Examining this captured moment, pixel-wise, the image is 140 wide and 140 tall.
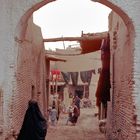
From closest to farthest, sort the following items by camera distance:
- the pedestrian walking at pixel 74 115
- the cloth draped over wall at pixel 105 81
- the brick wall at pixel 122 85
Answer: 1. the brick wall at pixel 122 85
2. the cloth draped over wall at pixel 105 81
3. the pedestrian walking at pixel 74 115

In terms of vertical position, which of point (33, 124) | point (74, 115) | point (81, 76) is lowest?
point (74, 115)

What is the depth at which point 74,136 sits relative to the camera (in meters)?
15.2

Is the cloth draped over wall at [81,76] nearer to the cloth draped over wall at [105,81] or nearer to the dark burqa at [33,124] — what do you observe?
the cloth draped over wall at [105,81]

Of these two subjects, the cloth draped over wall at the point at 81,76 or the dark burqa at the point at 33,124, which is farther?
the cloth draped over wall at the point at 81,76

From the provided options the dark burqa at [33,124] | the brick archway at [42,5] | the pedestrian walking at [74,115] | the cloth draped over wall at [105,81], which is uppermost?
the brick archway at [42,5]

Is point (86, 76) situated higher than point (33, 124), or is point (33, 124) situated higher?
point (86, 76)

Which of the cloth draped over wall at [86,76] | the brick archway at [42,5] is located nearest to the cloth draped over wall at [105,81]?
the brick archway at [42,5]

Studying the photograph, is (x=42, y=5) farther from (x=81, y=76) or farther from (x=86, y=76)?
(x=81, y=76)

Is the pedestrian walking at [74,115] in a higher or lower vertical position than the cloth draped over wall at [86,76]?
lower

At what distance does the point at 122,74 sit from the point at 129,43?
4.61 ft

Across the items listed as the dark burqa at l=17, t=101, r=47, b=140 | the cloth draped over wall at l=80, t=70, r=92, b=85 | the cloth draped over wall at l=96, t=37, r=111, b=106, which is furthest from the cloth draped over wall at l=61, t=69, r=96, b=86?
the dark burqa at l=17, t=101, r=47, b=140

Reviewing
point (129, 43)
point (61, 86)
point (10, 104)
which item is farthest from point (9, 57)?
point (61, 86)

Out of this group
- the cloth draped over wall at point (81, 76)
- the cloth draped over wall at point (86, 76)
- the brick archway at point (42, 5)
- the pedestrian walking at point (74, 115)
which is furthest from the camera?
the cloth draped over wall at point (86, 76)

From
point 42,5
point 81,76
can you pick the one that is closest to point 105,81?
point 42,5
